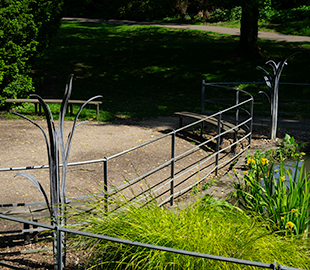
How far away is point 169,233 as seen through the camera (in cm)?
308

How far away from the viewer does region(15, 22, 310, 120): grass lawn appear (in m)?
14.2

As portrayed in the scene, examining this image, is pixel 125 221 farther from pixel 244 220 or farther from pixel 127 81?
pixel 127 81

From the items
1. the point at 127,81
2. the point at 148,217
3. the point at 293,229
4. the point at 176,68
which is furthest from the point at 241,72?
the point at 148,217

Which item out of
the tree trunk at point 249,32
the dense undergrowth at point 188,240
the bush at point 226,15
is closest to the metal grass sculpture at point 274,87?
the dense undergrowth at point 188,240

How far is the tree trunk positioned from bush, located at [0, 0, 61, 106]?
937 centimetres

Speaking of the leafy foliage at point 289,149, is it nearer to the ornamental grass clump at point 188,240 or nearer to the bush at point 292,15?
the ornamental grass clump at point 188,240

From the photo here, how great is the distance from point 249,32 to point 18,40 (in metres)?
10.9

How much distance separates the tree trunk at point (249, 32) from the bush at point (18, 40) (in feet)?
30.7

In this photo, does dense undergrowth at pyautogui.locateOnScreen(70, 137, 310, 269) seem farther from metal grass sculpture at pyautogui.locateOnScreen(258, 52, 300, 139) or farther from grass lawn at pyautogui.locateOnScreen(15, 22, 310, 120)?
grass lawn at pyautogui.locateOnScreen(15, 22, 310, 120)

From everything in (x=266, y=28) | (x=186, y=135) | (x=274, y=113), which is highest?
(x=266, y=28)

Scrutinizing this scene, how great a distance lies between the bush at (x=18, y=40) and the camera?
36.3 ft

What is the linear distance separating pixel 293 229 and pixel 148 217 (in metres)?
1.85

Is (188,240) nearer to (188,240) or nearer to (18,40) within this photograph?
(188,240)

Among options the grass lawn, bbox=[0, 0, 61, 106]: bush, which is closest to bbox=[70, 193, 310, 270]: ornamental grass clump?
the grass lawn
